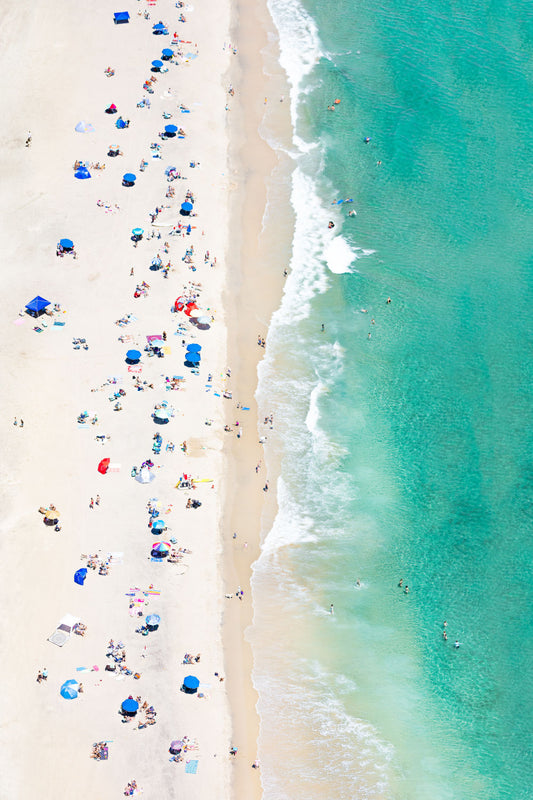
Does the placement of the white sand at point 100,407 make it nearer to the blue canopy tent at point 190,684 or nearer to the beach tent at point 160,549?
the blue canopy tent at point 190,684

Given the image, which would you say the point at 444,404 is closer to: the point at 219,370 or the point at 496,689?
the point at 219,370

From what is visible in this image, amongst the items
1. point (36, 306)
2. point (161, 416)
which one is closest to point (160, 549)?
point (161, 416)

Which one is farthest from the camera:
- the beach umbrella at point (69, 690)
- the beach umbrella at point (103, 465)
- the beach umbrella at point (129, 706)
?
the beach umbrella at point (103, 465)

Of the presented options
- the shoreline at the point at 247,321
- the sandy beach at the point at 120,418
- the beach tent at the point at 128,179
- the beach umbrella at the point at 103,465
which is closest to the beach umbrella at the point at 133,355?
the sandy beach at the point at 120,418

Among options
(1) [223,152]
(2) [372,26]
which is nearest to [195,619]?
(1) [223,152]

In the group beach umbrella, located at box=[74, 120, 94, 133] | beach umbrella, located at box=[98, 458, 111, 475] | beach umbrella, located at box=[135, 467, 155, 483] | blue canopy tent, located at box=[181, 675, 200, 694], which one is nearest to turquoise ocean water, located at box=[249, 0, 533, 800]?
blue canopy tent, located at box=[181, 675, 200, 694]

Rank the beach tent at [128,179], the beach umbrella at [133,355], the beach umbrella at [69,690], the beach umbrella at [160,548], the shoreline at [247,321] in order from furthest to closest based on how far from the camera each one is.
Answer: the beach tent at [128,179] < the beach umbrella at [133,355] < the beach umbrella at [160,548] < the shoreline at [247,321] < the beach umbrella at [69,690]
